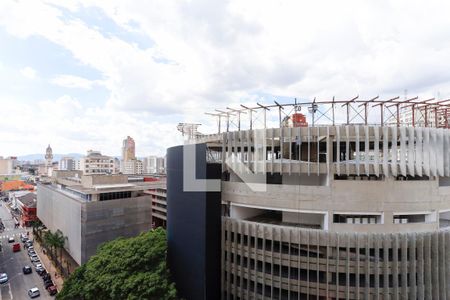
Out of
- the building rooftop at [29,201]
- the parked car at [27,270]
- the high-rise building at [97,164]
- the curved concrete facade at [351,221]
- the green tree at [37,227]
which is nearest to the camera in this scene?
the curved concrete facade at [351,221]

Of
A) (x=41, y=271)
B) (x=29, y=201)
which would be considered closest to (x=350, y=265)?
(x=41, y=271)

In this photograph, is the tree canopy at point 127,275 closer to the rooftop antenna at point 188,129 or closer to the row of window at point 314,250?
the row of window at point 314,250

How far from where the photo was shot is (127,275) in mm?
34781

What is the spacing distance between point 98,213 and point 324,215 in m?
49.0

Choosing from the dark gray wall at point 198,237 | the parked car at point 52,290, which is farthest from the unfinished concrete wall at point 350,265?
the parked car at point 52,290

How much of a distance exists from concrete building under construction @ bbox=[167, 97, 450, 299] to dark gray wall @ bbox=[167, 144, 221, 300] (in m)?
0.13

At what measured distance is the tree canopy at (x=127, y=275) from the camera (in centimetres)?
3281

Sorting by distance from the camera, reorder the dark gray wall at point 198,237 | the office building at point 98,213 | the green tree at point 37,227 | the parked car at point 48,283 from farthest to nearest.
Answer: the green tree at point 37,227, the office building at point 98,213, the parked car at point 48,283, the dark gray wall at point 198,237

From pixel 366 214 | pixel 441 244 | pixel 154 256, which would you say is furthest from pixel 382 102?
pixel 154 256

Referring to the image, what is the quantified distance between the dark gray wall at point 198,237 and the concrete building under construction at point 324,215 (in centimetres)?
13

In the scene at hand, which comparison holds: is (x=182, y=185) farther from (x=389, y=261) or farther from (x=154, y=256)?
(x=389, y=261)

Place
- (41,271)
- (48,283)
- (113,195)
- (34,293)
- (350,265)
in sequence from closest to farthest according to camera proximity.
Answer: (350,265) → (34,293) → (48,283) → (113,195) → (41,271)

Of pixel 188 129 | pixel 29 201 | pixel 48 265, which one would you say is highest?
pixel 188 129

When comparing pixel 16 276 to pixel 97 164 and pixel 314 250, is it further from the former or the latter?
pixel 97 164
